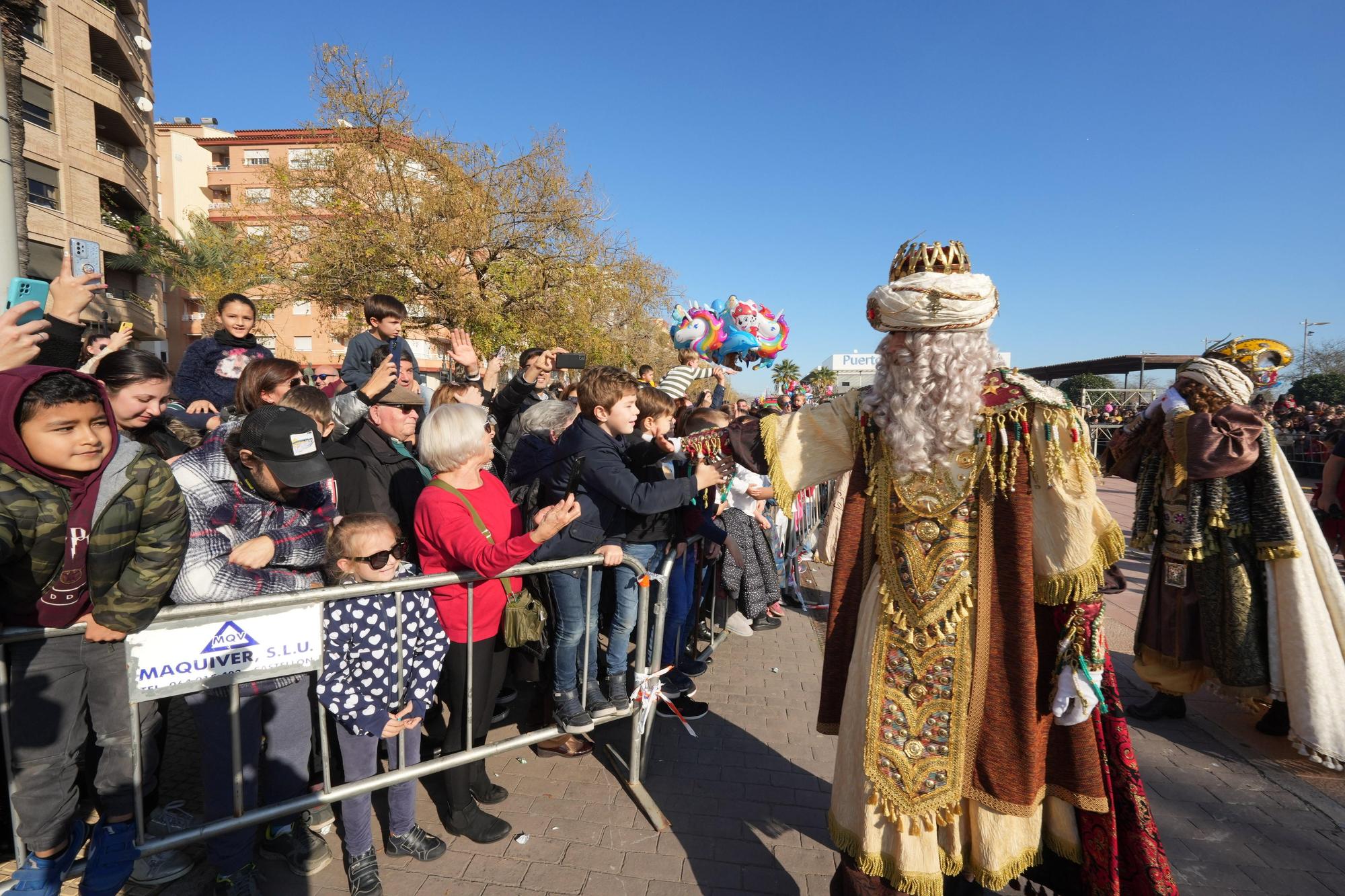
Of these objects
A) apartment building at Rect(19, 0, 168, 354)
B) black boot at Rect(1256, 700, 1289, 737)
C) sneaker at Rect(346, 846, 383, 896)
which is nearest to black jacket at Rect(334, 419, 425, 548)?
sneaker at Rect(346, 846, 383, 896)

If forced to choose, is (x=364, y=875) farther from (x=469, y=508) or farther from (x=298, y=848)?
(x=469, y=508)

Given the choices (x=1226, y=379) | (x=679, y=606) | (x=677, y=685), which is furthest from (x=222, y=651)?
(x=1226, y=379)

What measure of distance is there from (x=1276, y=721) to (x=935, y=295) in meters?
3.92

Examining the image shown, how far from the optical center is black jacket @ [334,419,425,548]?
3.51m

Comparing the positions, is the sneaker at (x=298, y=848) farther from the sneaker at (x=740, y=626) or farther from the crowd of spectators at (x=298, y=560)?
the sneaker at (x=740, y=626)

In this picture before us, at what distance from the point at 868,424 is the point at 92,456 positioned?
2567 mm

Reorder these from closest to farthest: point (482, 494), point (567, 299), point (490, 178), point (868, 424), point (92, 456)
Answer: point (92, 456)
point (868, 424)
point (482, 494)
point (490, 178)
point (567, 299)

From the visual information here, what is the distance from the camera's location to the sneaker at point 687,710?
13.3ft

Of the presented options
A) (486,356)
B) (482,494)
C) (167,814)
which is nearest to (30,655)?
(167,814)

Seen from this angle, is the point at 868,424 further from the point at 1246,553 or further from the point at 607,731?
the point at 1246,553

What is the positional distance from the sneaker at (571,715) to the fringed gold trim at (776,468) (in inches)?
61.3

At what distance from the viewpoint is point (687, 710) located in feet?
13.3

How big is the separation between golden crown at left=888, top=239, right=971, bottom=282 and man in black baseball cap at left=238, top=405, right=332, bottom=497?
2320 mm

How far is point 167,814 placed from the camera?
2748 millimetres
